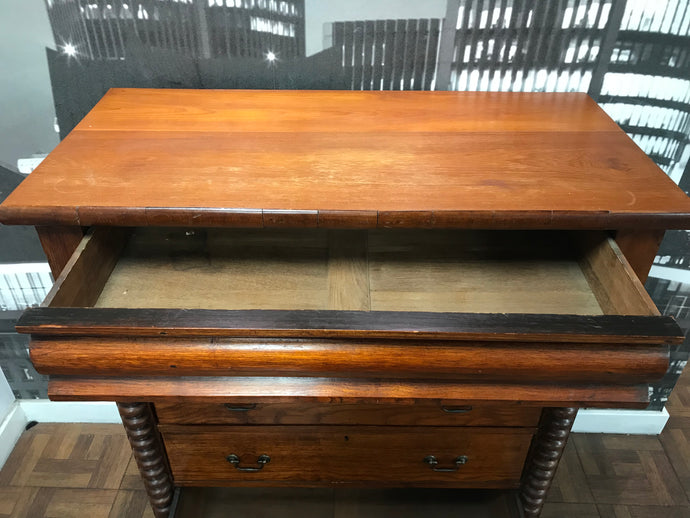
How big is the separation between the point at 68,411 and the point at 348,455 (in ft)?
3.04

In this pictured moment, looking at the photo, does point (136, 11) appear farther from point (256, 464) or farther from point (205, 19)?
point (256, 464)

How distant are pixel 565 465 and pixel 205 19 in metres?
1.33

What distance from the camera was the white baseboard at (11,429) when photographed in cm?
140

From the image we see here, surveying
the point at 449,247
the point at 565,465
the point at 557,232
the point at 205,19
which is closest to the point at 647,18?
the point at 557,232

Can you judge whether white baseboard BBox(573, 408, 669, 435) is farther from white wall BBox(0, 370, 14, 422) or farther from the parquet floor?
white wall BBox(0, 370, 14, 422)

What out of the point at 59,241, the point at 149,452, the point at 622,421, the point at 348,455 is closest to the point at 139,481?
the point at 149,452

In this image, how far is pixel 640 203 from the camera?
0.74 m

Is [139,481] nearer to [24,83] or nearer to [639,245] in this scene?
[24,83]

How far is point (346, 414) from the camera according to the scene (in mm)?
890

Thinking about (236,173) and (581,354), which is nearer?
(581,354)

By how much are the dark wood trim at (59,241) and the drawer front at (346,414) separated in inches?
10.6

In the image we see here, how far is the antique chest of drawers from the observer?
2.23 ft

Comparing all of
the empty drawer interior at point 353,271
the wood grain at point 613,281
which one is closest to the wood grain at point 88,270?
the empty drawer interior at point 353,271

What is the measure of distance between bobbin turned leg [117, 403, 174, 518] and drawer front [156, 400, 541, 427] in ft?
0.10
